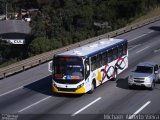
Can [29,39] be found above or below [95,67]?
below

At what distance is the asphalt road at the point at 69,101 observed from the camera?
80.5ft

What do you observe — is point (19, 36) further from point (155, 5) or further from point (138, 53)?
point (138, 53)

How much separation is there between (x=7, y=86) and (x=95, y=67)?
6.76 metres

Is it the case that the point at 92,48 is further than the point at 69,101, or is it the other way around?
the point at 92,48

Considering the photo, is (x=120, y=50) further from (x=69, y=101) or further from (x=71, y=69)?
(x=69, y=101)

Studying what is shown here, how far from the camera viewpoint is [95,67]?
30062 mm

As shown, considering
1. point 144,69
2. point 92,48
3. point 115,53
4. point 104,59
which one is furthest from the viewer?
point 115,53

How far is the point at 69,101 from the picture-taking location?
2767 centimetres

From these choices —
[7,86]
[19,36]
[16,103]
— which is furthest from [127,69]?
[19,36]

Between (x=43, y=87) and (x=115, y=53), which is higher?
(x=115, y=53)

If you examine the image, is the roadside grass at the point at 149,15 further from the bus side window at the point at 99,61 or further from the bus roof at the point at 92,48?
the bus side window at the point at 99,61

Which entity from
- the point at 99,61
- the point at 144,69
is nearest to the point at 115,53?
the point at 99,61

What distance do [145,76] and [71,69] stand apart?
4.95m

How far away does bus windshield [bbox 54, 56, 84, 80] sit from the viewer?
28109 millimetres
